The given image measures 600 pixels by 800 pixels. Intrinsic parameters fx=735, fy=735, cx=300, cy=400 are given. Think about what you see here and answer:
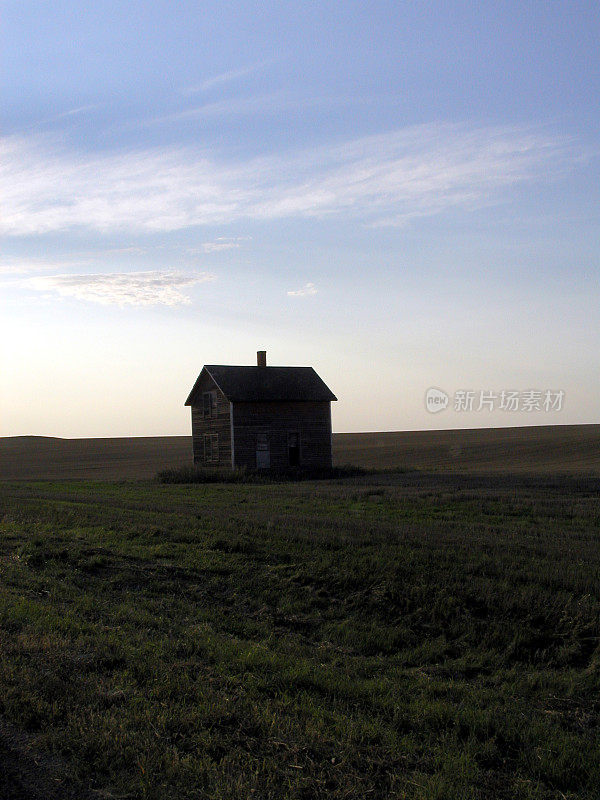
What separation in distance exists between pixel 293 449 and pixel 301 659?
3542 centimetres

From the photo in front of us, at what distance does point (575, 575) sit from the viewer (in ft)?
38.9

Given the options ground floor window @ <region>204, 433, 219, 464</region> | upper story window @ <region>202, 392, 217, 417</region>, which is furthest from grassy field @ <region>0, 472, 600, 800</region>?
upper story window @ <region>202, 392, 217, 417</region>

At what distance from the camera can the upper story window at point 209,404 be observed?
44.4 m

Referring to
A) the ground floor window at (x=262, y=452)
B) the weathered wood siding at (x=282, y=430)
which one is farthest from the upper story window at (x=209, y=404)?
the ground floor window at (x=262, y=452)

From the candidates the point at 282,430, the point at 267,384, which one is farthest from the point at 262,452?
the point at 267,384

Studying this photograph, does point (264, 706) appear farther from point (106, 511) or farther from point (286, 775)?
point (106, 511)

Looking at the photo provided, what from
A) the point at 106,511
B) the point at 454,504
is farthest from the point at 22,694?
the point at 454,504

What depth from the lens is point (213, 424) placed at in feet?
146

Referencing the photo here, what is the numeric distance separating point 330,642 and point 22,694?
4319 mm

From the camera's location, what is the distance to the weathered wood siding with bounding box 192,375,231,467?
1681 inches

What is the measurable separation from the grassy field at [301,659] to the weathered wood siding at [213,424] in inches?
939

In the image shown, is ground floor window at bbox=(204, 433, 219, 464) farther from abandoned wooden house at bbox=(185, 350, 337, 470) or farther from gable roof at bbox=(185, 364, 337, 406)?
gable roof at bbox=(185, 364, 337, 406)

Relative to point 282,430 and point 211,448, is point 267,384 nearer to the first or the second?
point 282,430

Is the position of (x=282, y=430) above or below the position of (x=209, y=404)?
below
